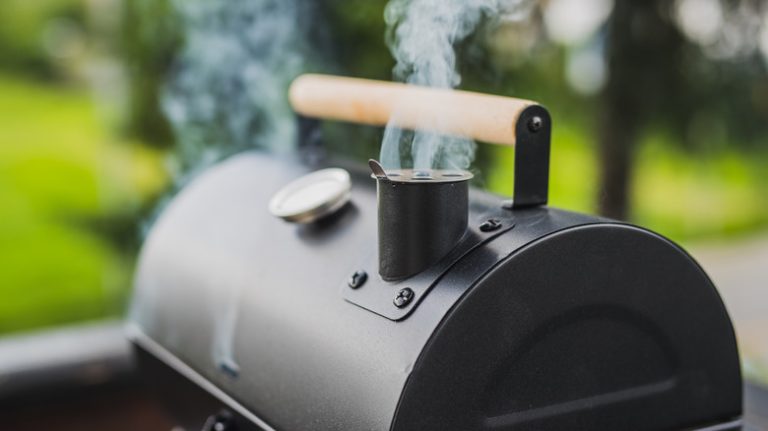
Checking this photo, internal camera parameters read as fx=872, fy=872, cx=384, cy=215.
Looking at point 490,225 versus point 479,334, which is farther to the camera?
point 490,225

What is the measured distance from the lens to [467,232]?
1.12 meters

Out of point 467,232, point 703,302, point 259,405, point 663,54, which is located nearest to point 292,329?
point 259,405

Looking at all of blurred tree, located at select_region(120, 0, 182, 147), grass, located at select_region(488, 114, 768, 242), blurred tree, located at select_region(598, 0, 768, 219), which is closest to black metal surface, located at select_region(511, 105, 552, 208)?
blurred tree, located at select_region(120, 0, 182, 147)

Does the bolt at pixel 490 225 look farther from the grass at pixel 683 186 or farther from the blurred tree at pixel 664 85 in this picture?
the grass at pixel 683 186

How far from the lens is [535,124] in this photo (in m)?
1.15

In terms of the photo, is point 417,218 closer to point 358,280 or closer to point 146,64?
point 358,280

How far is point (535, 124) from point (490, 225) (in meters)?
0.15

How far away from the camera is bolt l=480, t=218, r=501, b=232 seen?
1104mm

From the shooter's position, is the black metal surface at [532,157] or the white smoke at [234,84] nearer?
the black metal surface at [532,157]

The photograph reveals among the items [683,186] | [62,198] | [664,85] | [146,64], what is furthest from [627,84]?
[62,198]

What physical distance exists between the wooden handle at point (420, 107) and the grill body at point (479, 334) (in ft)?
0.37

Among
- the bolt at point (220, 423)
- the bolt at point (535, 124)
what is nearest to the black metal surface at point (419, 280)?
the bolt at point (535, 124)

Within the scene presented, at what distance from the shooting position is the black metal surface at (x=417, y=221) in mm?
1069

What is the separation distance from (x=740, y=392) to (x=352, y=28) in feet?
6.94
